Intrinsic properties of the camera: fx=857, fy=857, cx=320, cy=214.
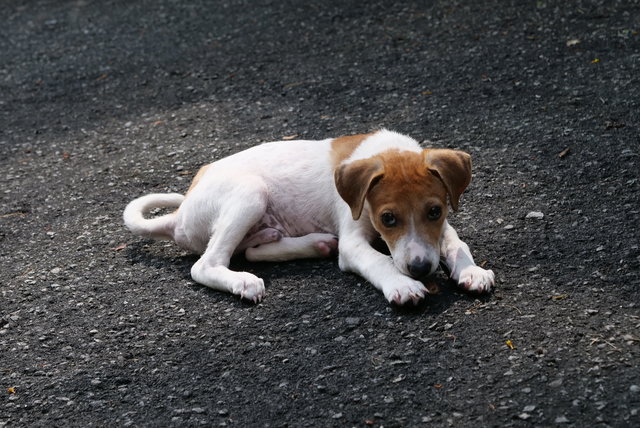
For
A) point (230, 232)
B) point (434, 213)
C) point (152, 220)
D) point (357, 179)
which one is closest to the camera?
point (434, 213)

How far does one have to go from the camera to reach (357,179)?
4.77 metres

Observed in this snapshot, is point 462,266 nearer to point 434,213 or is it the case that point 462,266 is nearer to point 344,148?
point 434,213

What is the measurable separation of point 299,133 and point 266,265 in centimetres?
223

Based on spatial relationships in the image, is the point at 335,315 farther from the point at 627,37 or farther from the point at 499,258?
the point at 627,37

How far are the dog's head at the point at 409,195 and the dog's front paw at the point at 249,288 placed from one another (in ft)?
2.20

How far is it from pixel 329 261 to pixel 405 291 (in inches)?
35.5

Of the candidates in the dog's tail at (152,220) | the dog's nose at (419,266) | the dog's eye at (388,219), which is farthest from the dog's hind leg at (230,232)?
the dog's nose at (419,266)

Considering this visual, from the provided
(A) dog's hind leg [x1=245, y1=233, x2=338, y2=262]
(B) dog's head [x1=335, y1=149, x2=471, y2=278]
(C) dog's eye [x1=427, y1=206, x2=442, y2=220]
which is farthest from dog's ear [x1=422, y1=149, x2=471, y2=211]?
(A) dog's hind leg [x1=245, y1=233, x2=338, y2=262]

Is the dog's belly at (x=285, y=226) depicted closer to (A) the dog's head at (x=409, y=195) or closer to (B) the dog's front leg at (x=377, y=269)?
(B) the dog's front leg at (x=377, y=269)

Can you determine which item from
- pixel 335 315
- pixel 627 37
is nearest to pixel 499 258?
pixel 335 315

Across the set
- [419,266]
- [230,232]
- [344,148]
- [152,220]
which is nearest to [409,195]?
[419,266]

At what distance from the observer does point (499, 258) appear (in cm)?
496

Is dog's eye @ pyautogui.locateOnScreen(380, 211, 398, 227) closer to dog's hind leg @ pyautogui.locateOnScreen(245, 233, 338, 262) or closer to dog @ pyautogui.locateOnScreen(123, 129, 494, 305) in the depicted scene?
dog @ pyautogui.locateOnScreen(123, 129, 494, 305)

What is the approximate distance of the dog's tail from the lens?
5.61m
